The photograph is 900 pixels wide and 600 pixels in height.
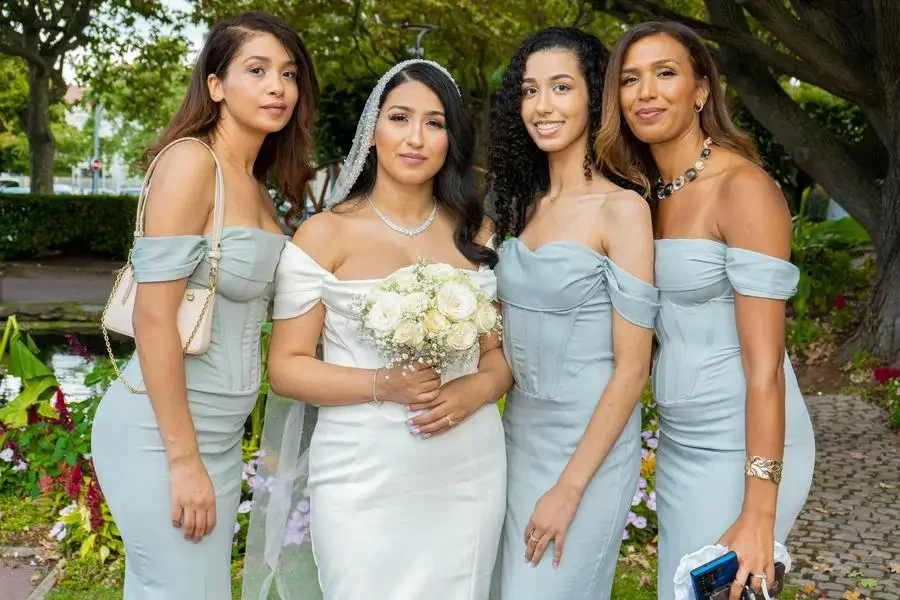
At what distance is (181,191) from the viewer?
2865mm

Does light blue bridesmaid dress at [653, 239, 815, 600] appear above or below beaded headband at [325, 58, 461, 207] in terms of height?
below

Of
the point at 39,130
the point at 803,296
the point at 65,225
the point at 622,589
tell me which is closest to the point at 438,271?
the point at 622,589

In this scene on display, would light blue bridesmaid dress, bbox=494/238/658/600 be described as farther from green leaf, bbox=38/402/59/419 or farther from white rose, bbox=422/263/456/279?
green leaf, bbox=38/402/59/419

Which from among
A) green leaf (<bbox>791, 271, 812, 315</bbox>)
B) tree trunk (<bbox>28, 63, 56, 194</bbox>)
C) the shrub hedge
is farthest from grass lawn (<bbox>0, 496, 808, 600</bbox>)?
the shrub hedge

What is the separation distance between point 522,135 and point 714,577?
1716 mm

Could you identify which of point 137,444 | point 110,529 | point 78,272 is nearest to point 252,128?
point 137,444

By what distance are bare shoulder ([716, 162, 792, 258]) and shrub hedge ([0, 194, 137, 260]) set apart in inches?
856

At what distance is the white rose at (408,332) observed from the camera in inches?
110

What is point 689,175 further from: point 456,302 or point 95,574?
point 95,574

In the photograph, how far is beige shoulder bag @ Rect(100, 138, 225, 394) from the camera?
2.89m

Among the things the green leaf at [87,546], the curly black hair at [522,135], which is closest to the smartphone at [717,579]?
the curly black hair at [522,135]

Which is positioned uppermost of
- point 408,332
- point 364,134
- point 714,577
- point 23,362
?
point 364,134

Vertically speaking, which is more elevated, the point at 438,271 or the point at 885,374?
the point at 438,271

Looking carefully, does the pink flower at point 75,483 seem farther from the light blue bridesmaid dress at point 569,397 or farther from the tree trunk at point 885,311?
the tree trunk at point 885,311
